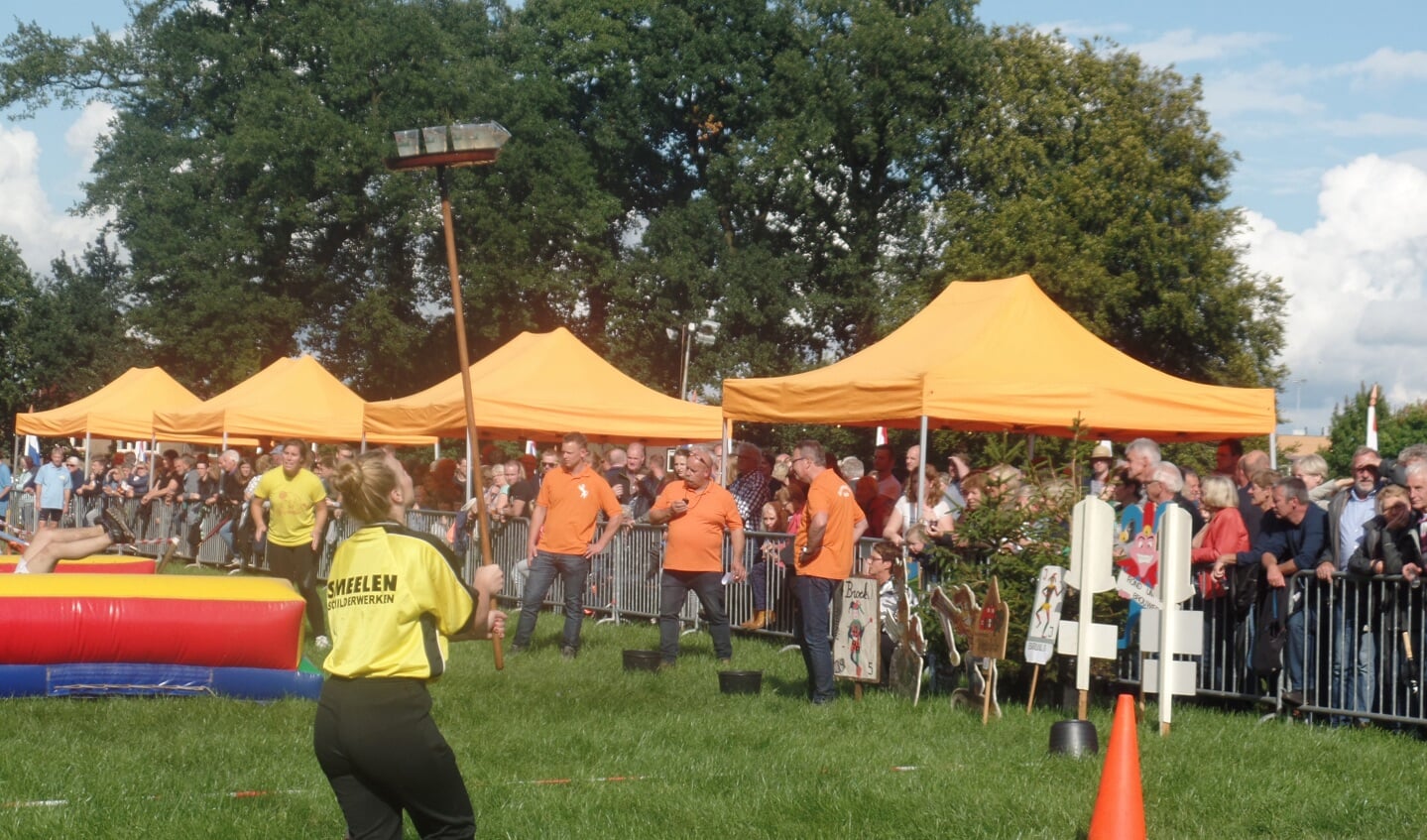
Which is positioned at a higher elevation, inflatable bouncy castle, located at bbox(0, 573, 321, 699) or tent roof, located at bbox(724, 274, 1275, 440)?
tent roof, located at bbox(724, 274, 1275, 440)

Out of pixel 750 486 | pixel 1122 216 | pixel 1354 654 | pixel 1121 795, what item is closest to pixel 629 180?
pixel 1122 216

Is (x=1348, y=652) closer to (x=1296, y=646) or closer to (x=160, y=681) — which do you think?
(x=1296, y=646)

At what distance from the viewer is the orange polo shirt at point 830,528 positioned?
11.4 m

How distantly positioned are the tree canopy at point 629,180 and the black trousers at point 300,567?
28.5 m

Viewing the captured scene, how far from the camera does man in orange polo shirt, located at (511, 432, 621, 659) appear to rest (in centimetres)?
1416

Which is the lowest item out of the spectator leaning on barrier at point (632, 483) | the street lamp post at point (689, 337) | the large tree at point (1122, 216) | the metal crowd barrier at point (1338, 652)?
the metal crowd barrier at point (1338, 652)

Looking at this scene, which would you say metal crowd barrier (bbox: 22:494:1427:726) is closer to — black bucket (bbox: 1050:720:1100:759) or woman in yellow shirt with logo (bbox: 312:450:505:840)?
black bucket (bbox: 1050:720:1100:759)

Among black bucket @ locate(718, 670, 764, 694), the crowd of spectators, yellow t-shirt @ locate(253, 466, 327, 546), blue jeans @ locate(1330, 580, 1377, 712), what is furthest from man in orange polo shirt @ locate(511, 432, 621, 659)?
blue jeans @ locate(1330, 580, 1377, 712)

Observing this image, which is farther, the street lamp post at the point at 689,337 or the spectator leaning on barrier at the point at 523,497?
the street lamp post at the point at 689,337

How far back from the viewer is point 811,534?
37.4 feet

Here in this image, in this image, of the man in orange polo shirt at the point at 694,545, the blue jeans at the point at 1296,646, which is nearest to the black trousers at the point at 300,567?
the man in orange polo shirt at the point at 694,545

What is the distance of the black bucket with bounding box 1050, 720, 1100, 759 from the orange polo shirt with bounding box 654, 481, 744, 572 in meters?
4.81

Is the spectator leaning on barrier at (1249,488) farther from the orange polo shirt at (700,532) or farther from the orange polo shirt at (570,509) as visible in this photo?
the orange polo shirt at (570,509)

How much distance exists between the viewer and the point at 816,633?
11.3m
